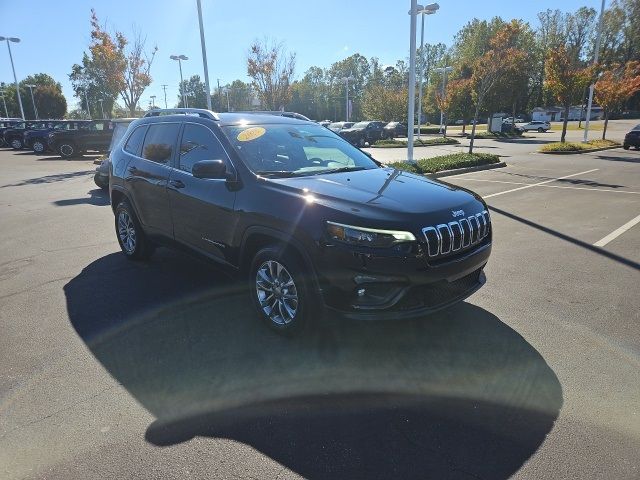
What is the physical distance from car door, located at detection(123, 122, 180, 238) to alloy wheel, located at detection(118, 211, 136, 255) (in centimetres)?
39

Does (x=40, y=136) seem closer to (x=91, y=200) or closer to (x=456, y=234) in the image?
(x=91, y=200)

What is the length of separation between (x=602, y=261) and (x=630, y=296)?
3.95 feet

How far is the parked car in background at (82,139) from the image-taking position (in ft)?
72.1

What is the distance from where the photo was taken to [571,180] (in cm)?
1288

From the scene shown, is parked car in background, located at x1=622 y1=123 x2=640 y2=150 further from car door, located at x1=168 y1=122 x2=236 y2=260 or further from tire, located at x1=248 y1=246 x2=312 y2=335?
tire, located at x1=248 y1=246 x2=312 y2=335

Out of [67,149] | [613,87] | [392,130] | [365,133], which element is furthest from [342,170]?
[392,130]

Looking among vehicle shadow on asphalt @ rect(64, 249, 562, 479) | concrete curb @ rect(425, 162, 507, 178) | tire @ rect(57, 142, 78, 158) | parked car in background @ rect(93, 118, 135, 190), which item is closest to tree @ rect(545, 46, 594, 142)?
concrete curb @ rect(425, 162, 507, 178)

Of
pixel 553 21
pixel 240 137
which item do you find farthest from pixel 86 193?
pixel 553 21

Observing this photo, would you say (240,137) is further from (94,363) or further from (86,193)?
(86,193)

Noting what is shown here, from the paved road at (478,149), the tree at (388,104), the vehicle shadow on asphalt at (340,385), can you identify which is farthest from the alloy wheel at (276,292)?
the tree at (388,104)

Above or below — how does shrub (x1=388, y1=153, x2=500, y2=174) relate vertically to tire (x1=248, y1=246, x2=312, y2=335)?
below

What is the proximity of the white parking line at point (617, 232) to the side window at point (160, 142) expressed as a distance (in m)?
5.76

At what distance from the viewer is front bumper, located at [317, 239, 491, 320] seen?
310 centimetres

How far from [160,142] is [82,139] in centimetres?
2000
